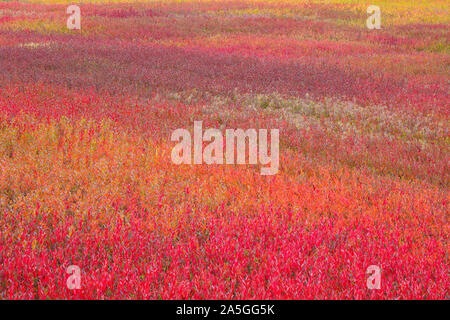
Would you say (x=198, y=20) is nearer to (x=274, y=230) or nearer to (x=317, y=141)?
(x=317, y=141)

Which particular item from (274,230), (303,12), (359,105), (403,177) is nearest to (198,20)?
(303,12)

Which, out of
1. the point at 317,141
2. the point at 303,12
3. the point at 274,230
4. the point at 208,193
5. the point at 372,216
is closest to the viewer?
the point at 274,230

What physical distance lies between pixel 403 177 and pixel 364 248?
8.25ft

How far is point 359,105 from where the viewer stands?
429 inches

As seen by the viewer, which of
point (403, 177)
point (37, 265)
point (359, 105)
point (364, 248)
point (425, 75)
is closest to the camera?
point (37, 265)

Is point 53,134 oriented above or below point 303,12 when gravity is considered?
below

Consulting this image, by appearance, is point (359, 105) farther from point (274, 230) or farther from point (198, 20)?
point (198, 20)

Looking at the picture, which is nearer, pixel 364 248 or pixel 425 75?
pixel 364 248

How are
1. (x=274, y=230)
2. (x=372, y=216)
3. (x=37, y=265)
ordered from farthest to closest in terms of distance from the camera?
(x=372, y=216) → (x=274, y=230) → (x=37, y=265)
